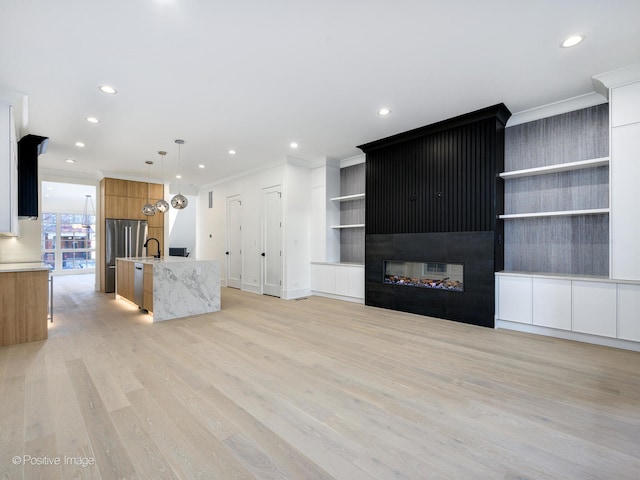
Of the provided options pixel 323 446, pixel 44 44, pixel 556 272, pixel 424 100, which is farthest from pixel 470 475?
pixel 44 44

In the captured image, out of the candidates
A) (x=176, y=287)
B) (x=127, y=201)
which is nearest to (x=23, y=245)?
(x=127, y=201)

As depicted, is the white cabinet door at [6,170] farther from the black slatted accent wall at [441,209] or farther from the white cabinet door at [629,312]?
the white cabinet door at [629,312]

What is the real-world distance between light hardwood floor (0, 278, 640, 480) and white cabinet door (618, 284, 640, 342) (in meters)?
0.20

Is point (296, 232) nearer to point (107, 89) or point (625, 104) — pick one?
point (107, 89)

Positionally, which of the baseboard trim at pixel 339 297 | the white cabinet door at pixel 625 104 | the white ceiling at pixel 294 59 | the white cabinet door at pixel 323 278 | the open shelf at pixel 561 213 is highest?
the white ceiling at pixel 294 59

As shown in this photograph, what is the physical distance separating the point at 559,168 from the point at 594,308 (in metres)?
1.72

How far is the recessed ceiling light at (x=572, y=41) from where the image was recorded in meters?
2.65

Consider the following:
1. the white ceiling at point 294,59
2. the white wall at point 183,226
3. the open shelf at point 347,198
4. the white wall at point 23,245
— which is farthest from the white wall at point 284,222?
the white wall at point 23,245

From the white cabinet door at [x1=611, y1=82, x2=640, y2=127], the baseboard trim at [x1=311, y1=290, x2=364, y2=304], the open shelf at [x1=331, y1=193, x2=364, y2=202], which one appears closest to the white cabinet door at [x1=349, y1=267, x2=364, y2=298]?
the baseboard trim at [x1=311, y1=290, x2=364, y2=304]

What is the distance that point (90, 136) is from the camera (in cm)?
502

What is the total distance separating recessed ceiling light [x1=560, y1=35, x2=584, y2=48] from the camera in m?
2.65

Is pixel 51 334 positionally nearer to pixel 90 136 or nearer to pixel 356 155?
pixel 90 136

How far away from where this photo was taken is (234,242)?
7906mm

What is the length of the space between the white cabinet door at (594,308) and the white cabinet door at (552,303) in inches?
2.9
